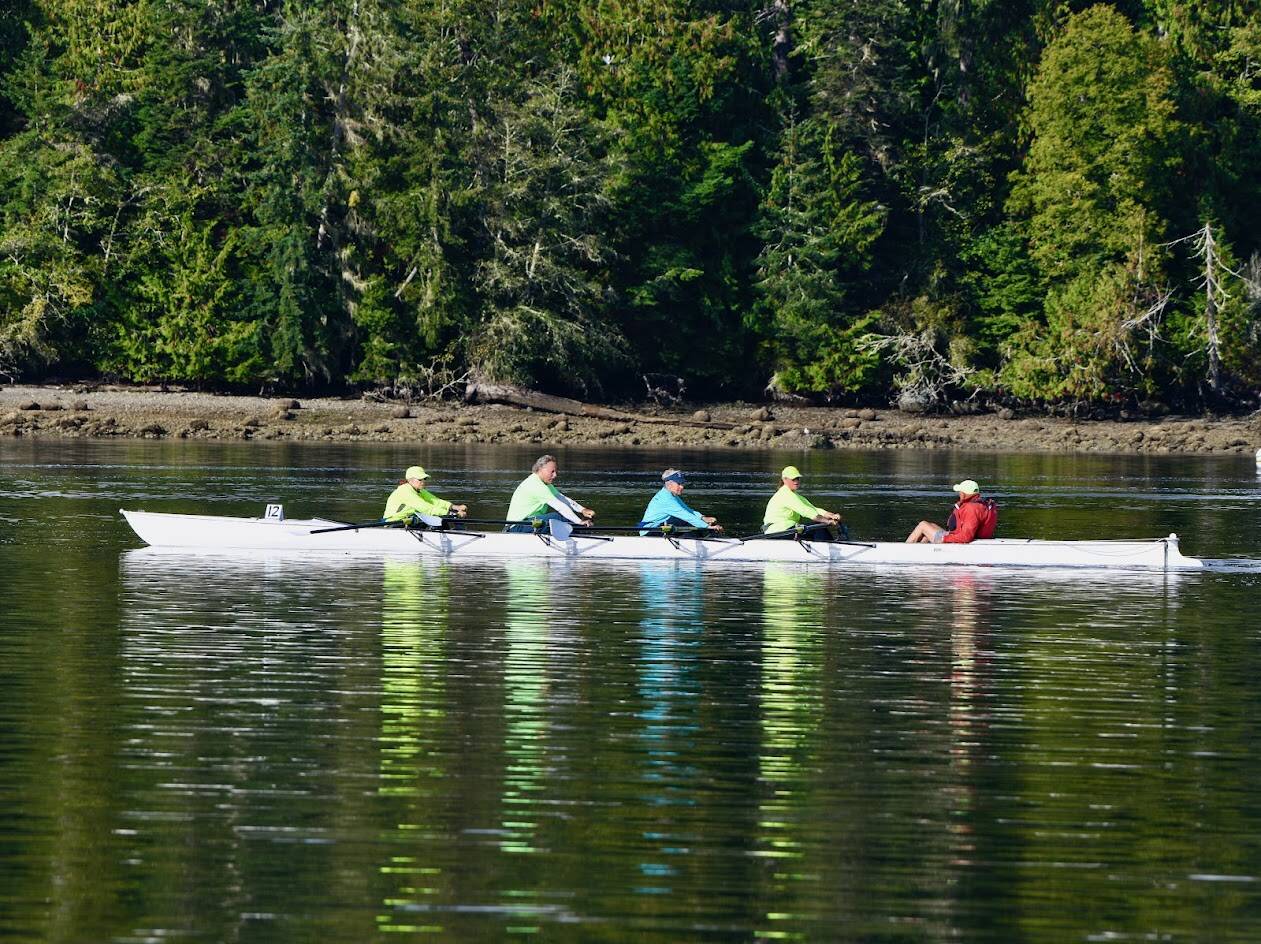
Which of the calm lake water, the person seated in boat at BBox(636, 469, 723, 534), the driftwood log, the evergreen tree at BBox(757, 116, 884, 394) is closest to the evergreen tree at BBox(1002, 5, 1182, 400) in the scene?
the evergreen tree at BBox(757, 116, 884, 394)

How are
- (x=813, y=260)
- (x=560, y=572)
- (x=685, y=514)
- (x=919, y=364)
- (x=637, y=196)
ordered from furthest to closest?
(x=813, y=260), (x=637, y=196), (x=919, y=364), (x=685, y=514), (x=560, y=572)

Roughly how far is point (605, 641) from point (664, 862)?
33.4 ft

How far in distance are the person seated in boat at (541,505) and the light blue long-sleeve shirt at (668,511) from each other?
992 mm

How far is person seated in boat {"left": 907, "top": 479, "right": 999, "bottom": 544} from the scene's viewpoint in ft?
106

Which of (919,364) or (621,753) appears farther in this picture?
(919,364)

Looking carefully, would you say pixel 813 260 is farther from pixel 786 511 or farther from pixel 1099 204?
pixel 786 511

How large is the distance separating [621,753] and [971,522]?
54.2 feet

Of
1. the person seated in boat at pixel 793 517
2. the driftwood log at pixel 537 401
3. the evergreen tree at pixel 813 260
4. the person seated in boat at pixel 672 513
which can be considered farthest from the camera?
the evergreen tree at pixel 813 260

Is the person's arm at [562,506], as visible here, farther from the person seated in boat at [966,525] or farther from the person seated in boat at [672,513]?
the person seated in boat at [966,525]

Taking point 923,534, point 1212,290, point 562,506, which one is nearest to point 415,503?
point 562,506

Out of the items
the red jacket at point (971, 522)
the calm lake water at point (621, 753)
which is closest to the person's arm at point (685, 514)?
the calm lake water at point (621, 753)

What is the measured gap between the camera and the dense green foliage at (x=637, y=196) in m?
79.3

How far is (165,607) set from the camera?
26.1 metres

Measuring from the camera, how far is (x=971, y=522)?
32.2 metres
